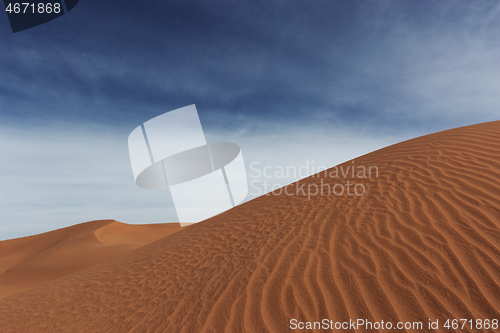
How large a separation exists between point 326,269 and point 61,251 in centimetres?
1627

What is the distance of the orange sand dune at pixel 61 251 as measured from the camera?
12359 mm

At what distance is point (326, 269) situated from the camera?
366 cm

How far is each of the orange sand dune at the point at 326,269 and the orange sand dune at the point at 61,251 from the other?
7.70m

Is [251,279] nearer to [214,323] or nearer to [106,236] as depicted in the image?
[214,323]

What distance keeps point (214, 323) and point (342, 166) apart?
6.28m

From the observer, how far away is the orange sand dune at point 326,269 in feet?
10.1

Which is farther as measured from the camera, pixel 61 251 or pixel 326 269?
pixel 61 251

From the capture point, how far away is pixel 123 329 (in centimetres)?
357

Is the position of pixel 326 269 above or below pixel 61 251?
below

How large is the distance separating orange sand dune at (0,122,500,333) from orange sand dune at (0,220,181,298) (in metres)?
7.70

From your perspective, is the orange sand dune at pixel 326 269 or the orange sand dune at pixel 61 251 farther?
the orange sand dune at pixel 61 251

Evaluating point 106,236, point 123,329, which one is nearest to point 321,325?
point 123,329

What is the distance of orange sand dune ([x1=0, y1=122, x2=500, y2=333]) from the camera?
3.08 meters

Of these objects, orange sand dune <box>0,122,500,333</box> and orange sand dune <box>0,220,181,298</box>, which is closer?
orange sand dune <box>0,122,500,333</box>
